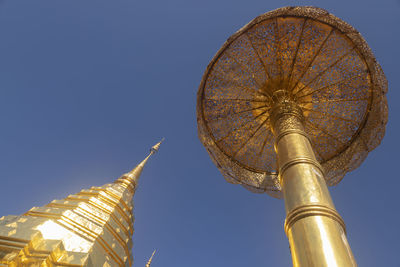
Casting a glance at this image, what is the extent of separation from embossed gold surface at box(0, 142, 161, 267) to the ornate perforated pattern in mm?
3698

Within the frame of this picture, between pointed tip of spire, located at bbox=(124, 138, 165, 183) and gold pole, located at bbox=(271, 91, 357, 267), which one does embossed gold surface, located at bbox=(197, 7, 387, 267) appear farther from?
pointed tip of spire, located at bbox=(124, 138, 165, 183)

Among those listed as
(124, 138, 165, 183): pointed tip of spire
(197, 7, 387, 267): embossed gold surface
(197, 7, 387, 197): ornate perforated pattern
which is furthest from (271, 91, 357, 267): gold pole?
(124, 138, 165, 183): pointed tip of spire

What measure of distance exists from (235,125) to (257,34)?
1.98 metres

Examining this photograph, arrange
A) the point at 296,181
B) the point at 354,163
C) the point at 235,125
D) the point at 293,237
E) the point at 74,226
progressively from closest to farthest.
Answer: the point at 293,237
the point at 296,181
the point at 354,163
the point at 235,125
the point at 74,226

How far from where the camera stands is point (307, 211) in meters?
2.71

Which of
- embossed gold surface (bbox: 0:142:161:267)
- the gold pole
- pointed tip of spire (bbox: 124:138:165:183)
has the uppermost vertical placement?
pointed tip of spire (bbox: 124:138:165:183)

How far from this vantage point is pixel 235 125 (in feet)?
20.5

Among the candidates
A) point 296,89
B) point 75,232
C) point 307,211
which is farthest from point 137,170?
point 307,211

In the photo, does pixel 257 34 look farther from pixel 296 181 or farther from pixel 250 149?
pixel 296 181

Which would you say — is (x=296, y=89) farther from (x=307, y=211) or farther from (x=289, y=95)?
(x=307, y=211)

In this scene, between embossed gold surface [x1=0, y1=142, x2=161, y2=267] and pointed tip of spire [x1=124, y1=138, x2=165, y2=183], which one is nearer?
embossed gold surface [x1=0, y1=142, x2=161, y2=267]

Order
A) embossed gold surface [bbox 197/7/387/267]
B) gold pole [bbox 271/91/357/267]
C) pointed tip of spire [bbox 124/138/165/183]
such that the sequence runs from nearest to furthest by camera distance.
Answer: gold pole [bbox 271/91/357/267] < embossed gold surface [bbox 197/7/387/267] < pointed tip of spire [bbox 124/138/165/183]

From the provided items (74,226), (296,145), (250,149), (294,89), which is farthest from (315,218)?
(74,226)

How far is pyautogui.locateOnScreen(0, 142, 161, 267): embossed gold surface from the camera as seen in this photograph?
5.43m
